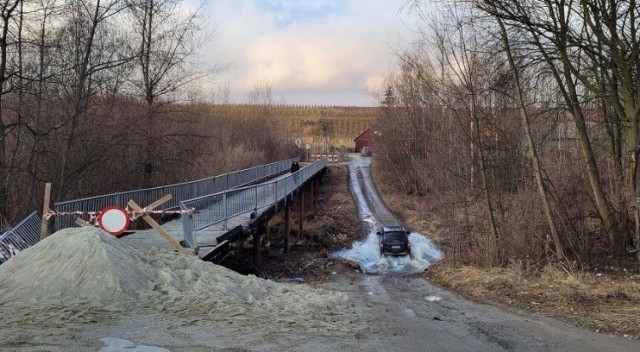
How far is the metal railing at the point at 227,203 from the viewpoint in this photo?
13.2m

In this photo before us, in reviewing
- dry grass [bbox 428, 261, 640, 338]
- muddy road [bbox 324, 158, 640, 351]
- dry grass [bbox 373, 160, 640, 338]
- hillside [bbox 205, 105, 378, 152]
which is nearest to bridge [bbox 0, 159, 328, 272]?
muddy road [bbox 324, 158, 640, 351]

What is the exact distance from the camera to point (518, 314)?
9.97 m

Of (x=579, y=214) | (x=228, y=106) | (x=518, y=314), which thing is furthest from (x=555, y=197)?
(x=228, y=106)

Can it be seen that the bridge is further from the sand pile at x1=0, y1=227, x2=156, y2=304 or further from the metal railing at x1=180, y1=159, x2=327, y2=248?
the sand pile at x1=0, y1=227, x2=156, y2=304

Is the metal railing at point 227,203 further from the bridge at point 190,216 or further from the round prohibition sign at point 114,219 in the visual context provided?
the round prohibition sign at point 114,219

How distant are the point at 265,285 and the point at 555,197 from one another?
32.8 ft

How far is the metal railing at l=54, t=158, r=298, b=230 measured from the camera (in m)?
14.1

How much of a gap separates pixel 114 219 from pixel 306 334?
6852 millimetres

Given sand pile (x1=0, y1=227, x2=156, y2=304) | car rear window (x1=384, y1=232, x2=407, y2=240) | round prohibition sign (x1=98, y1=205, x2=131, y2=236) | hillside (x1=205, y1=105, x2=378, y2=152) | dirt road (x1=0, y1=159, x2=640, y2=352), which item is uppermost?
hillside (x1=205, y1=105, x2=378, y2=152)

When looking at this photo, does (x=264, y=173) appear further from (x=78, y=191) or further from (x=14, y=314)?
(x=14, y=314)

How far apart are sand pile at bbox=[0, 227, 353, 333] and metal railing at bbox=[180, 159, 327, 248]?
3196 mm

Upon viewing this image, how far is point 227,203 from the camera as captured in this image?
18891 millimetres

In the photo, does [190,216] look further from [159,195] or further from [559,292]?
[559,292]

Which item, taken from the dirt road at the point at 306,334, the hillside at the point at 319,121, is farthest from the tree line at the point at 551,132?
the hillside at the point at 319,121
